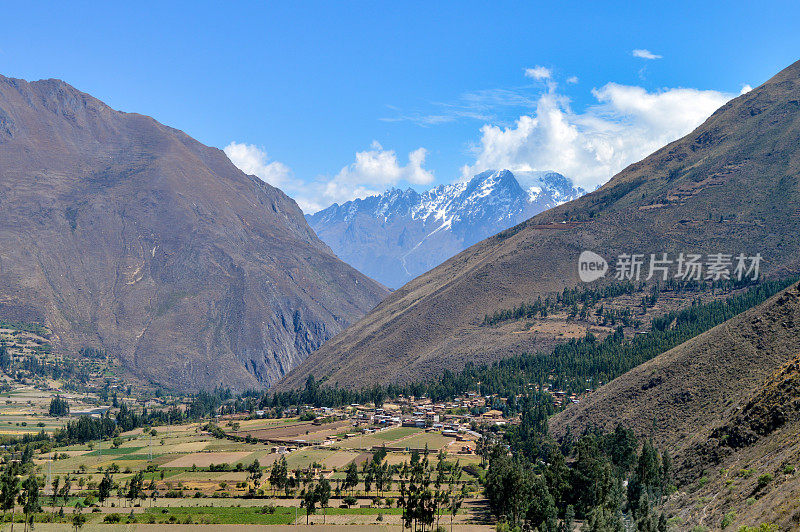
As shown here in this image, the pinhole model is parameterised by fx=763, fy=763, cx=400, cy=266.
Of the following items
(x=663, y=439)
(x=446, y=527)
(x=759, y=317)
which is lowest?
(x=446, y=527)

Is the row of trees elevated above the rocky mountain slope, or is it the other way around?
the rocky mountain slope

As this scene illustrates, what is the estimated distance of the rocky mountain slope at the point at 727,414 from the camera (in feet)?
211

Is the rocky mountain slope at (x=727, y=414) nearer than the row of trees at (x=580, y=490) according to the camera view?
Yes

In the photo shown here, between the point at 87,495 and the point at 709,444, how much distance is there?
81.1m

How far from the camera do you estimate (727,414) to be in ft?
299

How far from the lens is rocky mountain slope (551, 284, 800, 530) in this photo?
2530 inches

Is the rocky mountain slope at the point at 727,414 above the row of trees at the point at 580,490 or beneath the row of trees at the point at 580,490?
above

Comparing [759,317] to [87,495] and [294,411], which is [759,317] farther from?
[294,411]

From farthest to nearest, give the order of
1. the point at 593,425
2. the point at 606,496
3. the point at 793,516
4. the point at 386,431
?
the point at 386,431 < the point at 593,425 < the point at 606,496 < the point at 793,516

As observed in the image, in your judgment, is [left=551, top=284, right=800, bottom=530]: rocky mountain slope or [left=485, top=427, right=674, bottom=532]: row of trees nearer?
[left=551, top=284, right=800, bottom=530]: rocky mountain slope

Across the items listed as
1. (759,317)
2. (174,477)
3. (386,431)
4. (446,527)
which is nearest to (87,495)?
(174,477)

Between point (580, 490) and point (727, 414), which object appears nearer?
point (580, 490)

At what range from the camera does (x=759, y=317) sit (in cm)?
11231

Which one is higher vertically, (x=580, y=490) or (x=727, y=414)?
(x=727, y=414)
